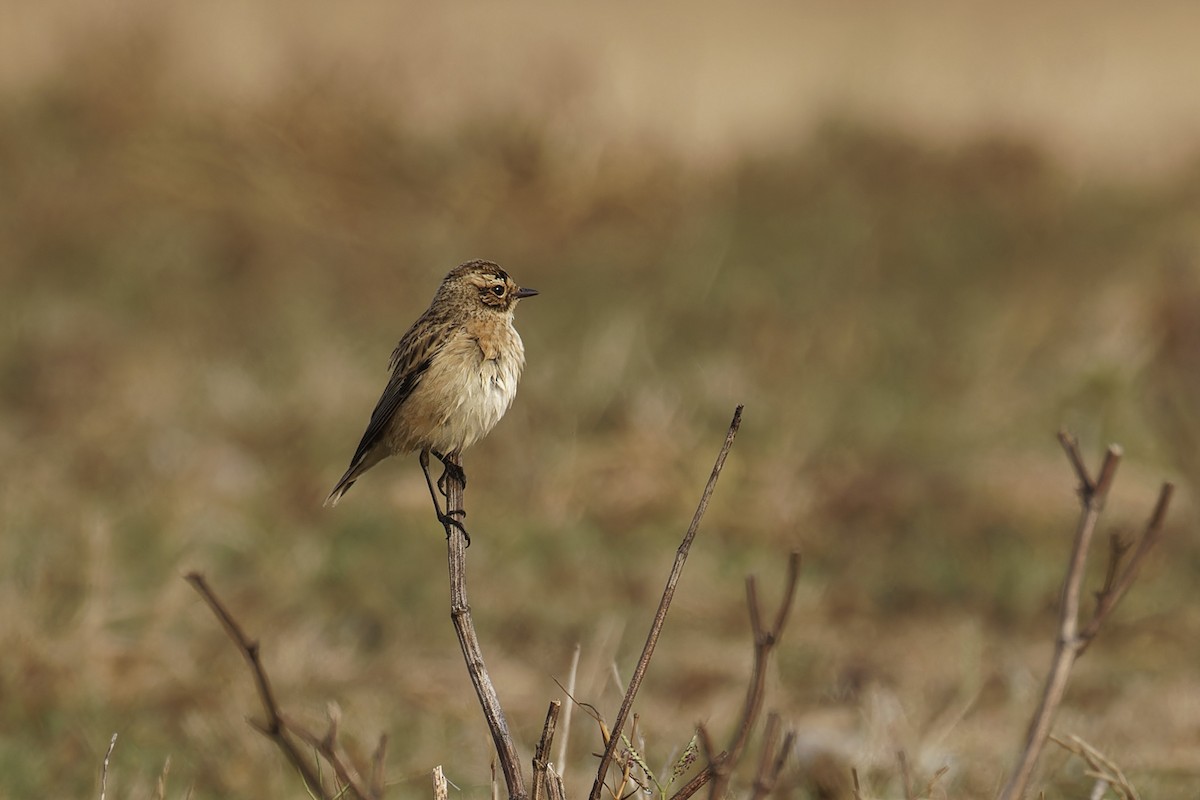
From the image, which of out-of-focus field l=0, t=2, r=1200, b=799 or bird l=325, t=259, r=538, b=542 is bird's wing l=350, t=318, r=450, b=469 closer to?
bird l=325, t=259, r=538, b=542

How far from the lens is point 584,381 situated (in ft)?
26.1

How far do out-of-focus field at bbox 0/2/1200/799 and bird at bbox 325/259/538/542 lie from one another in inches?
33.4

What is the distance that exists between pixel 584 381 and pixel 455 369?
4.51 meters

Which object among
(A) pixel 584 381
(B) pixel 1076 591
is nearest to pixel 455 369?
(B) pixel 1076 591

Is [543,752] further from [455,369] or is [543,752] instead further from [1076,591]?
[455,369]

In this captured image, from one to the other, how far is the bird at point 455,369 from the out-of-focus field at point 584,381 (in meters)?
0.85

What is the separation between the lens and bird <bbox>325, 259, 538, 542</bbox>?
3.41 m

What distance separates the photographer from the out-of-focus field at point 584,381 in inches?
206

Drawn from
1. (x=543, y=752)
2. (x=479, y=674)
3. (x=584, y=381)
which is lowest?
(x=543, y=752)

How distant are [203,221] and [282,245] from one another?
64 cm

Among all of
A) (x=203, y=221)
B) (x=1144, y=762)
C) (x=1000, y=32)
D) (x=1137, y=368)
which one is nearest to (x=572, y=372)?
(x=1137, y=368)

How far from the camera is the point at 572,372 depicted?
26.7 ft

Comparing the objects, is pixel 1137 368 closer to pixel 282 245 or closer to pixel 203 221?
pixel 282 245

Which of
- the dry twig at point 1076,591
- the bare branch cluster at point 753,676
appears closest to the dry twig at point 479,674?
the bare branch cluster at point 753,676
